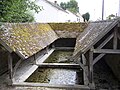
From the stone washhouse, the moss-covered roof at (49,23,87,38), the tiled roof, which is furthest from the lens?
the moss-covered roof at (49,23,87,38)

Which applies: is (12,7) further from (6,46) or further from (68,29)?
(68,29)

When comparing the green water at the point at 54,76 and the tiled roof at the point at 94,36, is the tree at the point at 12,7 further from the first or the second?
the green water at the point at 54,76

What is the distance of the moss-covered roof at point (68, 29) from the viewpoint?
76.8 feet

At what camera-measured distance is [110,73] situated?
1213 centimetres

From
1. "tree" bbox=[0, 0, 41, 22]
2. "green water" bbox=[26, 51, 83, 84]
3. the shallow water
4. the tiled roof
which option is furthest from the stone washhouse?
the shallow water

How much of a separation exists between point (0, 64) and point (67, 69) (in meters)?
4.62

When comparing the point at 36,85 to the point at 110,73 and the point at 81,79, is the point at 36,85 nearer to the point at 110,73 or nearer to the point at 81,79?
the point at 81,79

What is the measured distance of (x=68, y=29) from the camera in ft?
80.1

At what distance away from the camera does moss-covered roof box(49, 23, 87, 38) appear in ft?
76.8

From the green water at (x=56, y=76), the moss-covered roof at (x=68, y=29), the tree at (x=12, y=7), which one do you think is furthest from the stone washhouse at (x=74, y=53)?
the moss-covered roof at (x=68, y=29)

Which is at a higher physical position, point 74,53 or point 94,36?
point 94,36

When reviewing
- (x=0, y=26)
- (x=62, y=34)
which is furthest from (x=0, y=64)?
(x=62, y=34)

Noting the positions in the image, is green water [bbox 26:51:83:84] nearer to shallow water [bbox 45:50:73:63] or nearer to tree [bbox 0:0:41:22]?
shallow water [bbox 45:50:73:63]

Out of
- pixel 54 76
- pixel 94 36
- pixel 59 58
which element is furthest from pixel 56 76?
pixel 59 58
